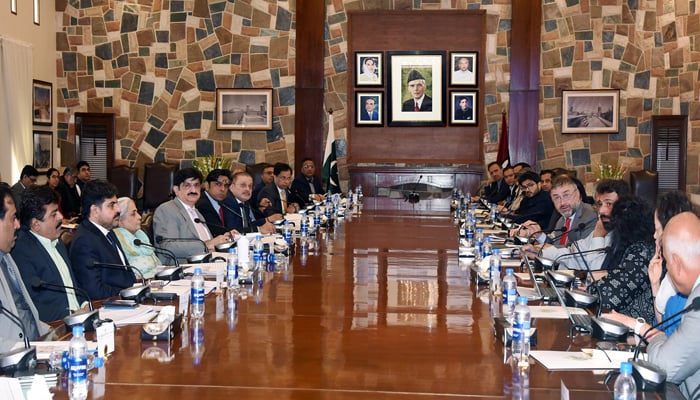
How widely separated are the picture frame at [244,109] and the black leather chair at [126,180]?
4.59 ft


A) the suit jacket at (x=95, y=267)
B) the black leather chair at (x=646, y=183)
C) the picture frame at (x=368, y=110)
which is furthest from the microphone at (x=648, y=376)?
the picture frame at (x=368, y=110)

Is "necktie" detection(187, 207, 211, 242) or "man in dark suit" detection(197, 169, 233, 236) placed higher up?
"man in dark suit" detection(197, 169, 233, 236)

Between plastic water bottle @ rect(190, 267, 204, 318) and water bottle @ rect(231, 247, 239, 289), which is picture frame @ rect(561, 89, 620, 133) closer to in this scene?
water bottle @ rect(231, 247, 239, 289)

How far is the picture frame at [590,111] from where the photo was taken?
36.1ft

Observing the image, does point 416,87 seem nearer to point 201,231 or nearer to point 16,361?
point 201,231

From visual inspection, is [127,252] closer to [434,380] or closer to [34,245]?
[34,245]

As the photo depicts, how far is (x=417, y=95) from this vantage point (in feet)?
37.5

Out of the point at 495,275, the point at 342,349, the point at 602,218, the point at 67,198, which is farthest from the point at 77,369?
the point at 67,198

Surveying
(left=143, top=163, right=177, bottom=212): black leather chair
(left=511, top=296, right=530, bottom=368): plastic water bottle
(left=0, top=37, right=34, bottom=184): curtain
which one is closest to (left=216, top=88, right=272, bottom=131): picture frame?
(left=143, top=163, right=177, bottom=212): black leather chair

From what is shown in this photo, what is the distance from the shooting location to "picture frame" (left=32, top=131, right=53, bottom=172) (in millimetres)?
10828

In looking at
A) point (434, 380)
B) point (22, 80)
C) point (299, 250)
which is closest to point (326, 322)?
Answer: point (434, 380)

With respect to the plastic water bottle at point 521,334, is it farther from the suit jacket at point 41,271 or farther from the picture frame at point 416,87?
the picture frame at point 416,87

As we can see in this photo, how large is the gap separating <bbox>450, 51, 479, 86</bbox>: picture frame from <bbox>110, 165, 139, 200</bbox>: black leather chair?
458cm

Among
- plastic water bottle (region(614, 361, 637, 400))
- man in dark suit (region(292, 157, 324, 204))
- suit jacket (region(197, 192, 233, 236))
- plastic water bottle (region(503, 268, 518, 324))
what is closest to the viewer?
plastic water bottle (region(614, 361, 637, 400))
